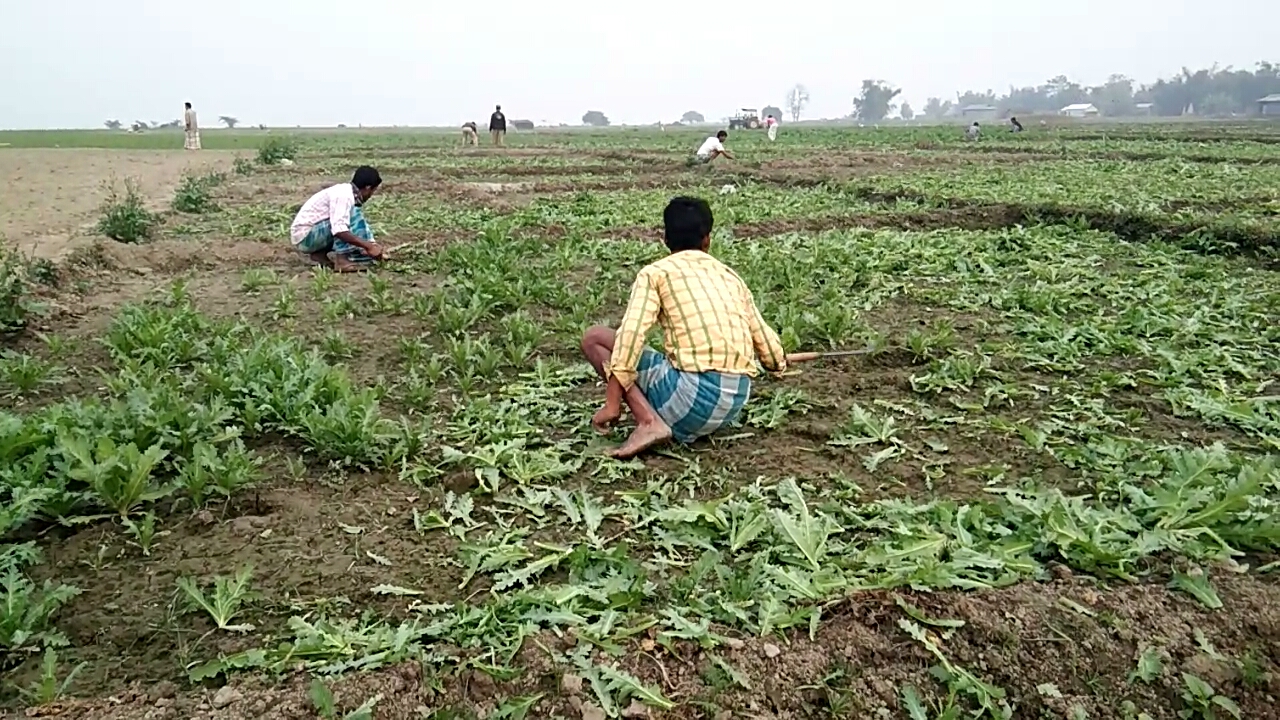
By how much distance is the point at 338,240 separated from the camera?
9227 millimetres

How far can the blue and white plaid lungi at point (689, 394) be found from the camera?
4.31 metres

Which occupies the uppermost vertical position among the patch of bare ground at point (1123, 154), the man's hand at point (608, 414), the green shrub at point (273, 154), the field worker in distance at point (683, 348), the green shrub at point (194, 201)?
the green shrub at point (273, 154)

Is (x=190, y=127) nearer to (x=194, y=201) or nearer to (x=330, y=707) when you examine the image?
(x=194, y=201)

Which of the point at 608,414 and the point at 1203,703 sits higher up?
the point at 608,414

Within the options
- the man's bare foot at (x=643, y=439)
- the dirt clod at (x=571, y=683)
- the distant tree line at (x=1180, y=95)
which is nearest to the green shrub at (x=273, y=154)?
the man's bare foot at (x=643, y=439)

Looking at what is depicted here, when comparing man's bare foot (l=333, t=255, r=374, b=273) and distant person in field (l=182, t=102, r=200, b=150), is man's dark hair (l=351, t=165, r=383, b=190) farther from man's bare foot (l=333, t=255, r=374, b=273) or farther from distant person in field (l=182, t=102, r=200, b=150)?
distant person in field (l=182, t=102, r=200, b=150)

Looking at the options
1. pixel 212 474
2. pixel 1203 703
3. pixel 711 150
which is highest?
pixel 711 150

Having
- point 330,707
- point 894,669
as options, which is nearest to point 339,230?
point 330,707

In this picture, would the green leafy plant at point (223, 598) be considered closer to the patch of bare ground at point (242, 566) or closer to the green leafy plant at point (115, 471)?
the patch of bare ground at point (242, 566)

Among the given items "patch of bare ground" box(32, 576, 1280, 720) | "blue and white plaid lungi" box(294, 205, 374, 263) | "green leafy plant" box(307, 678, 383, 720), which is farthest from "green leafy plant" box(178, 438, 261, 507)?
"blue and white plaid lungi" box(294, 205, 374, 263)

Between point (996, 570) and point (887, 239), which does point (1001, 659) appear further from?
point (887, 239)

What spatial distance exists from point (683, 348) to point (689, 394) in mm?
225

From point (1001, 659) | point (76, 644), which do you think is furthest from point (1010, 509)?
point (76, 644)

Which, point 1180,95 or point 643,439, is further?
point 1180,95
